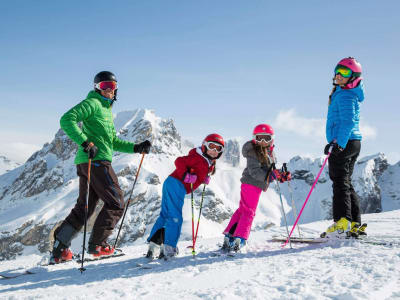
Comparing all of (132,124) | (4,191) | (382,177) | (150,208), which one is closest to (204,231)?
(150,208)

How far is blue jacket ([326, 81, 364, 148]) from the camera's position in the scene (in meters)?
5.02

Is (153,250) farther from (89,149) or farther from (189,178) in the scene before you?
(89,149)

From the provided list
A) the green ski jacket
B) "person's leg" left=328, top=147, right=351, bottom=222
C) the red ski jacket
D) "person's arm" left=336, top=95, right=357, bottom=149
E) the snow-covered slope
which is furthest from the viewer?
the snow-covered slope

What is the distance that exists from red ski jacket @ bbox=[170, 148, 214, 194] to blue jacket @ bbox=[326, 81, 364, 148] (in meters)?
2.11

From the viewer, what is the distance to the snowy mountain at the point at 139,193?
417ft

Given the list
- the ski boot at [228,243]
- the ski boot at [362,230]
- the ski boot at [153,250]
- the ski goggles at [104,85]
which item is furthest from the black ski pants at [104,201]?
the ski boot at [362,230]

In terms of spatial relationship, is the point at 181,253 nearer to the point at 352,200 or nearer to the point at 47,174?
the point at 352,200

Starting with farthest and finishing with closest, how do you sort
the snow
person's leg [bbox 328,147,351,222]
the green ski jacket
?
person's leg [bbox 328,147,351,222]
the green ski jacket
the snow

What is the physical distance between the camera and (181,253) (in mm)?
5059

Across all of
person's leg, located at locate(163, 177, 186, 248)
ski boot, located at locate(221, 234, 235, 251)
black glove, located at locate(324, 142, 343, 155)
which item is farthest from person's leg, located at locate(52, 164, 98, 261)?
black glove, located at locate(324, 142, 343, 155)

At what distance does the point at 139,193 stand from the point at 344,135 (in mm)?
135860

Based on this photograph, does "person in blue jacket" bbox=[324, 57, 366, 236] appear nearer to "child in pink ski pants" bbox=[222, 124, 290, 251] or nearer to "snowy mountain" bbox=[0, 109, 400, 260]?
"child in pink ski pants" bbox=[222, 124, 290, 251]

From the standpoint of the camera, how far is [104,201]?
4.67m

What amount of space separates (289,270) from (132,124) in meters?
189
